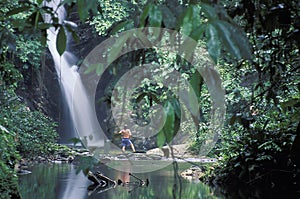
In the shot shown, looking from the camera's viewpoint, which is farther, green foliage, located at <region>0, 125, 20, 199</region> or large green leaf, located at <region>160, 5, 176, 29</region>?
green foliage, located at <region>0, 125, 20, 199</region>

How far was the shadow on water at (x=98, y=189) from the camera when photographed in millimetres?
5852

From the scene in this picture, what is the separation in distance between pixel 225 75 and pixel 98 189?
252 centimetres

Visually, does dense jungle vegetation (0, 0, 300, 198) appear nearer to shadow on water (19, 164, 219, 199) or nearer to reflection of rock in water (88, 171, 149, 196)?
shadow on water (19, 164, 219, 199)

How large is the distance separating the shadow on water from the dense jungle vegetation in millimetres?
639

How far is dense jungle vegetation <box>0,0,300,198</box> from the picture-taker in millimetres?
1104

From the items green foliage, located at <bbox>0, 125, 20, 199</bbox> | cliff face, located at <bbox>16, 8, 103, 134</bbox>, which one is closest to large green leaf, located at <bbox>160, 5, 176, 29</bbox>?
green foliage, located at <bbox>0, 125, 20, 199</bbox>

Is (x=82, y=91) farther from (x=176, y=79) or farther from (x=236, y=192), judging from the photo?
(x=176, y=79)

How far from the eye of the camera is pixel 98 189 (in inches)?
255

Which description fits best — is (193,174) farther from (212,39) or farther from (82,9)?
(212,39)

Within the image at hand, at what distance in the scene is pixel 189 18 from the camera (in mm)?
1033

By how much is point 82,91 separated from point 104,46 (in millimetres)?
15835

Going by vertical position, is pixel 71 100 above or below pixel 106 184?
above

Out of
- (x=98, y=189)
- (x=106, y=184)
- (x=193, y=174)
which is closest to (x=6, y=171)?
(x=98, y=189)

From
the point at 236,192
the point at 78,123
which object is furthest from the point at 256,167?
the point at 78,123
